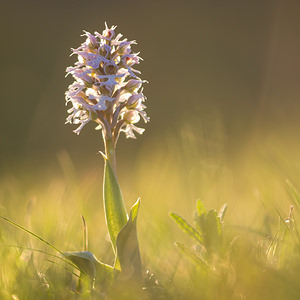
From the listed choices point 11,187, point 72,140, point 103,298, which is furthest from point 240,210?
point 72,140

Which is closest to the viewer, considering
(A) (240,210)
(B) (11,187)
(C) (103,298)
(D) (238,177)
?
(C) (103,298)

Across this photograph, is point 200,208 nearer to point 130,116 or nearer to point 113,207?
point 113,207

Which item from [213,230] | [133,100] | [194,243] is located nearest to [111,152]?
[133,100]

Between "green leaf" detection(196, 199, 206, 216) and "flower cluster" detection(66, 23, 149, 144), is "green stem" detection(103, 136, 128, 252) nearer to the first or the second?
"flower cluster" detection(66, 23, 149, 144)

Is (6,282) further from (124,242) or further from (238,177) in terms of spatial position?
(238,177)

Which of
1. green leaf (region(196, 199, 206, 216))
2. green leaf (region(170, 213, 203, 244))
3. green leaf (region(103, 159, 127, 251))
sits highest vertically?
green leaf (region(196, 199, 206, 216))

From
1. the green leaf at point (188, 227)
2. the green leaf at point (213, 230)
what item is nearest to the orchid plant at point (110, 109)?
the green leaf at point (188, 227)

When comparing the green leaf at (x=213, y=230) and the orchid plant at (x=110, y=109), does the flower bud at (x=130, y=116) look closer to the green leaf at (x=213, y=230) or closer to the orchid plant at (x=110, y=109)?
the orchid plant at (x=110, y=109)

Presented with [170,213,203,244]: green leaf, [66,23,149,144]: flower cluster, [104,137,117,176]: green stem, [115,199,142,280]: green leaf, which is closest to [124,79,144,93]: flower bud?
[66,23,149,144]: flower cluster
